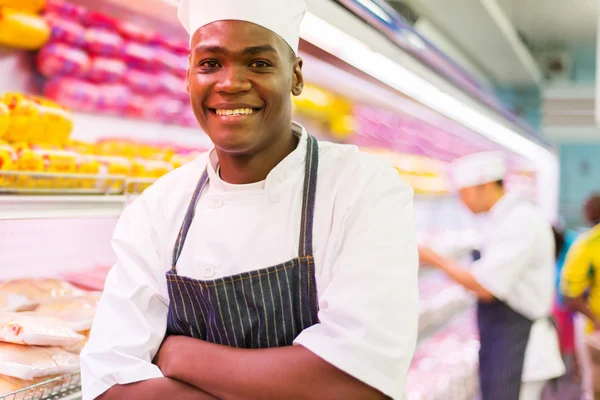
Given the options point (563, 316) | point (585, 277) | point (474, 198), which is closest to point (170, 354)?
point (474, 198)

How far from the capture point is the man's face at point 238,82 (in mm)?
1153

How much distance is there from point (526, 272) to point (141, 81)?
2324 mm

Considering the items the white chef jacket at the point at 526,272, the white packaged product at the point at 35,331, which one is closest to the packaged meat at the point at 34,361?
Answer: the white packaged product at the point at 35,331

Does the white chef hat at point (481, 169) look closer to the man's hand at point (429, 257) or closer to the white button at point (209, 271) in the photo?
the man's hand at point (429, 257)

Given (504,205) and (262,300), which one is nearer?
(262,300)

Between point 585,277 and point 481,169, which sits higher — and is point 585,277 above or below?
below

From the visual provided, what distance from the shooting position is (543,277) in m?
3.30

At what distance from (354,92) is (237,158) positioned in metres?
2.35

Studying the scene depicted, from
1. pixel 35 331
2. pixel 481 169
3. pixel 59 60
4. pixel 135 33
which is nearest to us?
pixel 35 331

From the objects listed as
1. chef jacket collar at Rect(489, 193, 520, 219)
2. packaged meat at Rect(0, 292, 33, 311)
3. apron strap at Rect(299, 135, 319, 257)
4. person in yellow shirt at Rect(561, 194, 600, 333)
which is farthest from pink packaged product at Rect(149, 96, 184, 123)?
person in yellow shirt at Rect(561, 194, 600, 333)

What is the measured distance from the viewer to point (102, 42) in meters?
2.14

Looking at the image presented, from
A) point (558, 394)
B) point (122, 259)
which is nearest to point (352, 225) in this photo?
point (122, 259)

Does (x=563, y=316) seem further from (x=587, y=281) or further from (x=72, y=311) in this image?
(x=72, y=311)

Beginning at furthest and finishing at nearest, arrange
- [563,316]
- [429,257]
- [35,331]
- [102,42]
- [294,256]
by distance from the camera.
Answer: [563,316] → [429,257] → [102,42] → [35,331] → [294,256]
